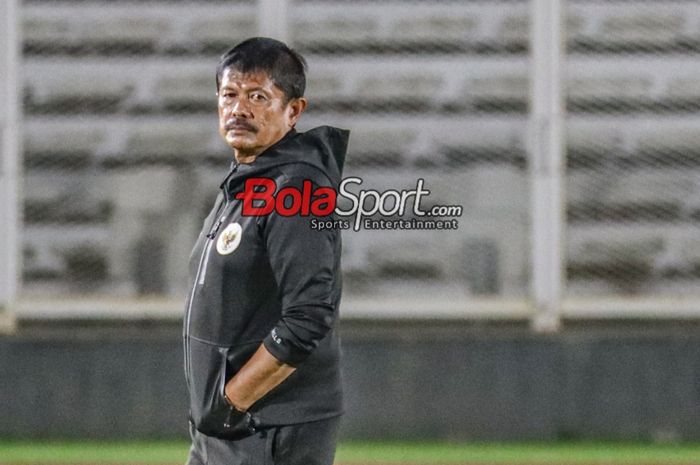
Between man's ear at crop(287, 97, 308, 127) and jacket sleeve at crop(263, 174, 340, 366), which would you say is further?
man's ear at crop(287, 97, 308, 127)

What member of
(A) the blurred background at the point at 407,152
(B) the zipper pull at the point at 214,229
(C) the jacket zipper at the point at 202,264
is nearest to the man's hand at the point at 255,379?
(C) the jacket zipper at the point at 202,264

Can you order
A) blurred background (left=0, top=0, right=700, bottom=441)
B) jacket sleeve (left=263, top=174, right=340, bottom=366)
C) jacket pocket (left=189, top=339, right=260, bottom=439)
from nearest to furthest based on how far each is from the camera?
1. jacket sleeve (left=263, top=174, right=340, bottom=366)
2. jacket pocket (left=189, top=339, right=260, bottom=439)
3. blurred background (left=0, top=0, right=700, bottom=441)

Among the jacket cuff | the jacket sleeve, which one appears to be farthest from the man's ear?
the jacket cuff

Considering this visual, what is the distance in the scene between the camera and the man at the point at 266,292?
321 centimetres

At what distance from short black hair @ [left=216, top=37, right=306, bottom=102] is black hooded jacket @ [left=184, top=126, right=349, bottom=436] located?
0.40 feet

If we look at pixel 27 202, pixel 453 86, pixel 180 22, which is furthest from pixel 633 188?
pixel 27 202

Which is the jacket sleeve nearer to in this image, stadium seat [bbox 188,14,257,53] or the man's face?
the man's face

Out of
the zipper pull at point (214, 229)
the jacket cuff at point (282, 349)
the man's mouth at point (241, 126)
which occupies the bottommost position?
the jacket cuff at point (282, 349)

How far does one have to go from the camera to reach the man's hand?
10.6ft

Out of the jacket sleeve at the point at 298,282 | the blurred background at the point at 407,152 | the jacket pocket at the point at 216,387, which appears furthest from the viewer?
the blurred background at the point at 407,152

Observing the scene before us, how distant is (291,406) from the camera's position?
3.35m

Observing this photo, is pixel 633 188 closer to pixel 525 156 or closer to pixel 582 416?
pixel 525 156

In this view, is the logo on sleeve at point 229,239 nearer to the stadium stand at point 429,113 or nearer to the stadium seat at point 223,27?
the stadium stand at point 429,113

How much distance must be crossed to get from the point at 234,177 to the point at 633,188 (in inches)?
245
